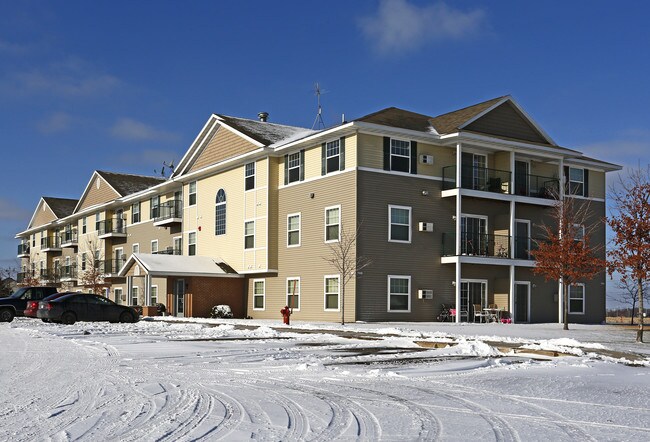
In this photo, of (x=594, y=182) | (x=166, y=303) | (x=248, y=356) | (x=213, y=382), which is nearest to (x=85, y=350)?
(x=248, y=356)

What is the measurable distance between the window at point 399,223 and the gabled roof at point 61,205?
4616 centimetres

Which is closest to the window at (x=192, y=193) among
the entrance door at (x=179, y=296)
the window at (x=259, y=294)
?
the entrance door at (x=179, y=296)

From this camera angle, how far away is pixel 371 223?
3266 centimetres

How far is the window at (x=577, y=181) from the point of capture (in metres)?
39.4

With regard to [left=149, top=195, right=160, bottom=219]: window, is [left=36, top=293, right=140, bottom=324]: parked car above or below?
below

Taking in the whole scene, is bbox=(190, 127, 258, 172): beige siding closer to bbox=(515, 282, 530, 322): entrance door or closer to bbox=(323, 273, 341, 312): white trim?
bbox=(323, 273, 341, 312): white trim

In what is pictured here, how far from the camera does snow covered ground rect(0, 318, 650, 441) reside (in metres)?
8.20

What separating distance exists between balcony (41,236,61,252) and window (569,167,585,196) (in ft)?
158

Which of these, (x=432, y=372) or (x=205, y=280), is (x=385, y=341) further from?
(x=205, y=280)

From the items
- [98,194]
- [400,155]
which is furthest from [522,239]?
[98,194]

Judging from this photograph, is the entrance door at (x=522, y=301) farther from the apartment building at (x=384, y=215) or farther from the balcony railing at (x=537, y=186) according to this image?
the balcony railing at (x=537, y=186)

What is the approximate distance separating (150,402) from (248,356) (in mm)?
6716

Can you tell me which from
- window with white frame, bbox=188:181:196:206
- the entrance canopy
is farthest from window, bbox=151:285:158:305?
window with white frame, bbox=188:181:196:206

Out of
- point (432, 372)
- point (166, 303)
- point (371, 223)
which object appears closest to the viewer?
point (432, 372)
